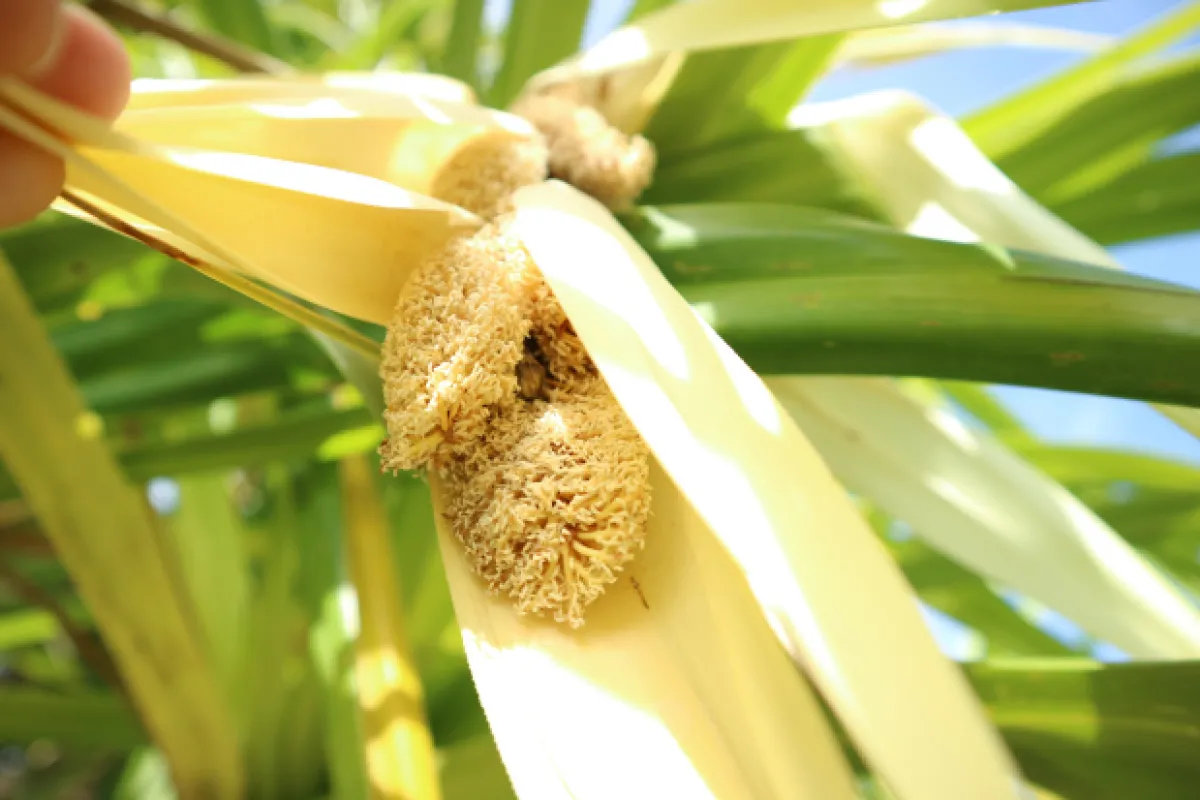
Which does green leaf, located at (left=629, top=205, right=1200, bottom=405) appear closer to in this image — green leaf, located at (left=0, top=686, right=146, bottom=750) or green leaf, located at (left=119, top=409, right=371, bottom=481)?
green leaf, located at (left=119, top=409, right=371, bottom=481)

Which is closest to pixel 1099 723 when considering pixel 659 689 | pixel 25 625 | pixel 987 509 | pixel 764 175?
pixel 987 509

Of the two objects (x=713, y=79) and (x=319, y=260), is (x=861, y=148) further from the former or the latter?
(x=319, y=260)

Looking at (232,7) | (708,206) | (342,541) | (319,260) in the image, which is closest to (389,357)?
(319,260)

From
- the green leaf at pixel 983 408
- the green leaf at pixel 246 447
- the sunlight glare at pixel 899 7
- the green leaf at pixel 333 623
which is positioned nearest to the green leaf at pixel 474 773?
the green leaf at pixel 333 623

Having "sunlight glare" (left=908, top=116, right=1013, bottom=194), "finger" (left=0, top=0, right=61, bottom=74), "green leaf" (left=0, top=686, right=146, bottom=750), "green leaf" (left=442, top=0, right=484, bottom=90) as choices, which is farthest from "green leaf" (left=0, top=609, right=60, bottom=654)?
"sunlight glare" (left=908, top=116, right=1013, bottom=194)

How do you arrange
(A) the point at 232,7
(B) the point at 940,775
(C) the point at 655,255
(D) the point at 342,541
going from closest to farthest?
(B) the point at 940,775 → (C) the point at 655,255 → (D) the point at 342,541 → (A) the point at 232,7

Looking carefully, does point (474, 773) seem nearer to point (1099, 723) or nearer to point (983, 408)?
point (1099, 723)
